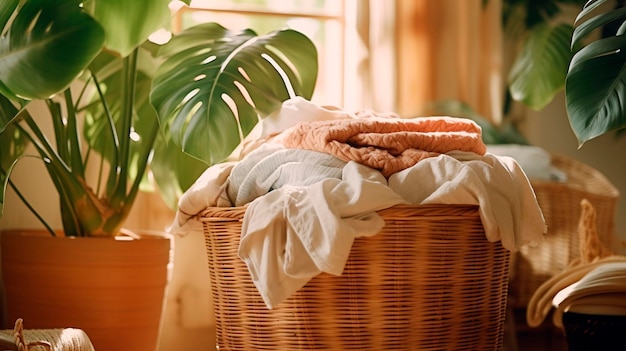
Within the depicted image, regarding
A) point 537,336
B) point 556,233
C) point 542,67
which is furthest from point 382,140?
point 537,336

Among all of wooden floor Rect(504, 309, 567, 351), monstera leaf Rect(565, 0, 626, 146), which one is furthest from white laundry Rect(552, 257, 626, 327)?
wooden floor Rect(504, 309, 567, 351)

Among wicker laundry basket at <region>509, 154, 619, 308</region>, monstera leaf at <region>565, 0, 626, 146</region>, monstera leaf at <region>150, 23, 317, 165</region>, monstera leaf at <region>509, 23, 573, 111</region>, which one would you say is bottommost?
wicker laundry basket at <region>509, 154, 619, 308</region>

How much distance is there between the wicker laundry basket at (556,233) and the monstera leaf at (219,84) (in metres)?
0.99

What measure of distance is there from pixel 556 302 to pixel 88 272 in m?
1.04

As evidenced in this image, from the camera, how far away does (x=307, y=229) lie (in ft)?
4.98

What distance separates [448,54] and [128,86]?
51.0 inches

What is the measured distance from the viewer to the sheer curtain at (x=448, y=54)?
2.92 m

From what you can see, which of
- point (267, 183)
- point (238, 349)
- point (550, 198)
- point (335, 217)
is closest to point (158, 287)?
point (238, 349)

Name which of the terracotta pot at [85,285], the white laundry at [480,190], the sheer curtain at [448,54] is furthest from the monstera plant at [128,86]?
the sheer curtain at [448,54]

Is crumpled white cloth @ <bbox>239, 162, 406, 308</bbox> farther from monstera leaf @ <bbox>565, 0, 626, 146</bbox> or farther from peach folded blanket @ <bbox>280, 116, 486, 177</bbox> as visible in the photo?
monstera leaf @ <bbox>565, 0, 626, 146</bbox>

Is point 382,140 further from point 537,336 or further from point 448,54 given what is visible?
point 537,336

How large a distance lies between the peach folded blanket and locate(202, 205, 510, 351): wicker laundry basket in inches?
5.0

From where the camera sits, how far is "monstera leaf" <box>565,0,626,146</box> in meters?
1.20

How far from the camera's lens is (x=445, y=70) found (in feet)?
9.84
